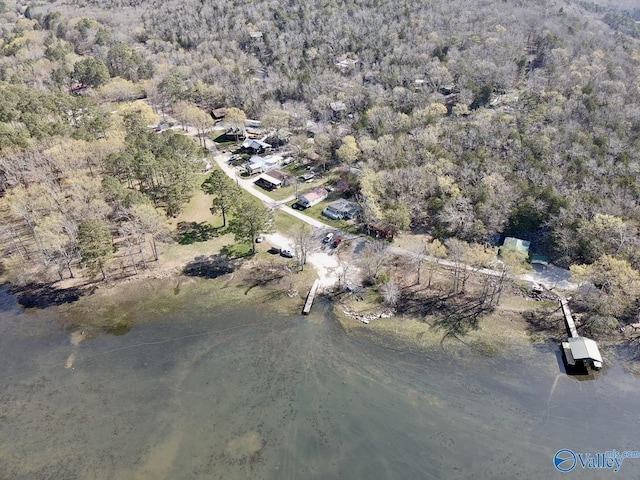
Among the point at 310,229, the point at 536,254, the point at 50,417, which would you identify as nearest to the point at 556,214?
the point at 536,254

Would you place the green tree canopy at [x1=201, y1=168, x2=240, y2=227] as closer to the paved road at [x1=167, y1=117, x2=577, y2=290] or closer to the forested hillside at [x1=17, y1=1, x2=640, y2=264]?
the paved road at [x1=167, y1=117, x2=577, y2=290]

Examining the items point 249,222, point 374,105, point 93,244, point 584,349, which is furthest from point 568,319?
point 374,105

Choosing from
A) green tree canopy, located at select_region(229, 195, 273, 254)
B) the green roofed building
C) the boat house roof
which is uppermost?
green tree canopy, located at select_region(229, 195, 273, 254)

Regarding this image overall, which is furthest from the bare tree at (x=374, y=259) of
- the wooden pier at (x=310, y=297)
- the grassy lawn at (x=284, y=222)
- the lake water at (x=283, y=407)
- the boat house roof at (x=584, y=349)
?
the boat house roof at (x=584, y=349)

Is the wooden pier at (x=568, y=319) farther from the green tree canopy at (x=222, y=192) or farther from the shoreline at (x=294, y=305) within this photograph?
the green tree canopy at (x=222, y=192)

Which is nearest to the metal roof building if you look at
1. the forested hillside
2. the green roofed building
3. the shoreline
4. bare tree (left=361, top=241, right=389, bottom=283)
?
the shoreline

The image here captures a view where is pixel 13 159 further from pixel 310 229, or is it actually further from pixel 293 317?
pixel 293 317
